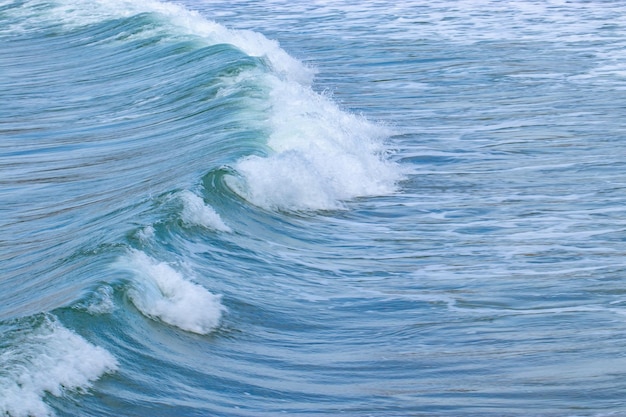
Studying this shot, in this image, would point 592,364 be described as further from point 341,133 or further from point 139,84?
point 139,84

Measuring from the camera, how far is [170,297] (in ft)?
24.4

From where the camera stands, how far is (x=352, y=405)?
5.96 metres

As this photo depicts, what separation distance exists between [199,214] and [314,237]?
0.95m

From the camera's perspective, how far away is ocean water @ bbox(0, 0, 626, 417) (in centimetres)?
622

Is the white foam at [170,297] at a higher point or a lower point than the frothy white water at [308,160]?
higher

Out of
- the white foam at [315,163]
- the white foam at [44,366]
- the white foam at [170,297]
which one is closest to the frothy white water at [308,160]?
the white foam at [315,163]

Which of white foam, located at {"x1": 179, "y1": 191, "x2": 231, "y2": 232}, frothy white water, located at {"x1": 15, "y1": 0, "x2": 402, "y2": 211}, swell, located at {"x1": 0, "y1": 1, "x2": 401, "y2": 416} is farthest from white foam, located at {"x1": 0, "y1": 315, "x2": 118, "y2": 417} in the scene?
frothy white water, located at {"x1": 15, "y1": 0, "x2": 402, "y2": 211}

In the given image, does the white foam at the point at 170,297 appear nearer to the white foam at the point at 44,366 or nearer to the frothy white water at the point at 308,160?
the white foam at the point at 44,366

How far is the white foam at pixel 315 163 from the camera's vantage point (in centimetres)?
1035

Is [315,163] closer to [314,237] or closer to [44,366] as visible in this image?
[314,237]

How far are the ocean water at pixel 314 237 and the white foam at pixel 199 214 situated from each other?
0.10ft

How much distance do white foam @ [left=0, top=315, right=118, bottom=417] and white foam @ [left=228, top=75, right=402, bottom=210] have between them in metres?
3.96

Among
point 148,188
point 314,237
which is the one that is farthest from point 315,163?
point 314,237

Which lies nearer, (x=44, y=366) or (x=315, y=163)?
(x=44, y=366)
